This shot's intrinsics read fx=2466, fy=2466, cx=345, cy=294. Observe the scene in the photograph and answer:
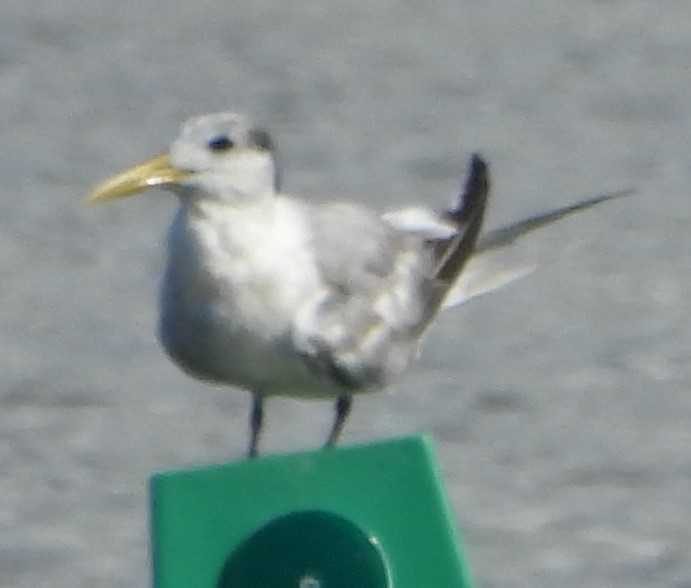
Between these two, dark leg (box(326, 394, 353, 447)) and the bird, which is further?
dark leg (box(326, 394, 353, 447))

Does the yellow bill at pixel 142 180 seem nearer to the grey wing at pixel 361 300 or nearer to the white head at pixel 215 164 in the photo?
the white head at pixel 215 164

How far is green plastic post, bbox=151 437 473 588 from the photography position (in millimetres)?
3611

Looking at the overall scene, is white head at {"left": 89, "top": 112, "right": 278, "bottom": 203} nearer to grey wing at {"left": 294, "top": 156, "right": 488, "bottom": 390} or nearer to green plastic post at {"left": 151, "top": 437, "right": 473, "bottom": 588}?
grey wing at {"left": 294, "top": 156, "right": 488, "bottom": 390}

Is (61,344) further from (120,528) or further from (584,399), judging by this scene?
(584,399)

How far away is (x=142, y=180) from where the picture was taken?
463 centimetres

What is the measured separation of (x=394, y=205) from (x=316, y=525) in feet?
13.8

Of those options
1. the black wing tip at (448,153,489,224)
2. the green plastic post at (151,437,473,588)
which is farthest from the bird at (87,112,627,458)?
the green plastic post at (151,437,473,588)

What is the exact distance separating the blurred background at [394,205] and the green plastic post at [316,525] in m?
2.42

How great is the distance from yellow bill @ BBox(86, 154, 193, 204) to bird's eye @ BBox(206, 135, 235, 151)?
7 cm

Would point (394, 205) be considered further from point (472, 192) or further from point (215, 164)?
point (215, 164)

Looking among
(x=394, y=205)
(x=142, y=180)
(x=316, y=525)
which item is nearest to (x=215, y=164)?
(x=142, y=180)

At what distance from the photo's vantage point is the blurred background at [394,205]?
20.7 ft

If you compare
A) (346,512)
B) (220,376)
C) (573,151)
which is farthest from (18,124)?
(346,512)

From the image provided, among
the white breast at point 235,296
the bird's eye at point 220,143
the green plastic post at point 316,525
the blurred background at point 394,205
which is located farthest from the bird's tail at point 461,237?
the green plastic post at point 316,525
